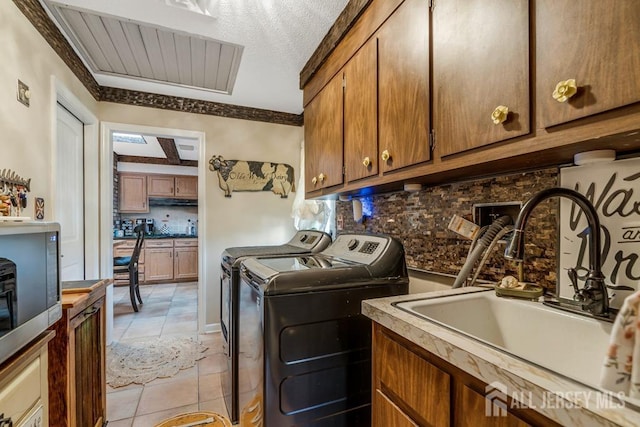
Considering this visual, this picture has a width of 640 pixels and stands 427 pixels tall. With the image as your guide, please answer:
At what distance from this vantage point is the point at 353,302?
129 cm

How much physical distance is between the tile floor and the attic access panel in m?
2.19

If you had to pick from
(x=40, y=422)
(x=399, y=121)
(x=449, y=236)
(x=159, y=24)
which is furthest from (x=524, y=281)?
(x=159, y=24)

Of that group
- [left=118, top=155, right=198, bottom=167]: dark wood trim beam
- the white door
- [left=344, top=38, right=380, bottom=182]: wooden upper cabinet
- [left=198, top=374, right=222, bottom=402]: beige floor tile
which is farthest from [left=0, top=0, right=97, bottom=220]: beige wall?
[left=118, top=155, right=198, bottom=167]: dark wood trim beam

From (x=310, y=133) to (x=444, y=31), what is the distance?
1264 millimetres

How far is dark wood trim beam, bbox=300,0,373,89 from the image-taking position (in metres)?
1.54

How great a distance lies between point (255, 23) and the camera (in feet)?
5.95

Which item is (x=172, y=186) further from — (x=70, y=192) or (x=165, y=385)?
(x=165, y=385)

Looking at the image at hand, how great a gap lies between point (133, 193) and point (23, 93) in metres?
4.62

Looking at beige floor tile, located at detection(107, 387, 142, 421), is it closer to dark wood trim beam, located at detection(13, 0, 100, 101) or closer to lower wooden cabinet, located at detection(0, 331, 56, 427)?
lower wooden cabinet, located at detection(0, 331, 56, 427)

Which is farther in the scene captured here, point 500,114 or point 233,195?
point 233,195

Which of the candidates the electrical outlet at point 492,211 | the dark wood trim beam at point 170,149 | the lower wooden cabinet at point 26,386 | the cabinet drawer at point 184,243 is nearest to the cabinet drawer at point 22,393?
the lower wooden cabinet at point 26,386

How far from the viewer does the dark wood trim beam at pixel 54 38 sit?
161cm

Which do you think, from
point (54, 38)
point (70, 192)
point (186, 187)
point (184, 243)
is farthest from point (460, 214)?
point (186, 187)

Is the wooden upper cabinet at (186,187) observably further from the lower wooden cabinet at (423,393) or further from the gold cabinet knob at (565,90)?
the gold cabinet knob at (565,90)
